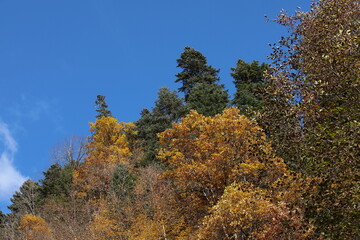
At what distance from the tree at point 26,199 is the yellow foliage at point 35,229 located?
290 inches

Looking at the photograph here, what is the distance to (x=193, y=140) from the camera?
21047 millimetres

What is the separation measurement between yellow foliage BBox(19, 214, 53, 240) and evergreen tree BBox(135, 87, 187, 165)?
13.7 meters

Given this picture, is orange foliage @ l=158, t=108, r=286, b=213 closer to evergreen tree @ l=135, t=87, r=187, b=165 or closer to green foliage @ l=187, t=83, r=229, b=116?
green foliage @ l=187, t=83, r=229, b=116

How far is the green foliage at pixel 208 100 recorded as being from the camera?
36.4 metres

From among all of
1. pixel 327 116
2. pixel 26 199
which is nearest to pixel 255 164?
pixel 327 116

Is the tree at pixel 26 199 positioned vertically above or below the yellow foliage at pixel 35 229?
above

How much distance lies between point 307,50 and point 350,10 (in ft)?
7.12

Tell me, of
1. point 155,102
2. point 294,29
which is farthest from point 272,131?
point 155,102

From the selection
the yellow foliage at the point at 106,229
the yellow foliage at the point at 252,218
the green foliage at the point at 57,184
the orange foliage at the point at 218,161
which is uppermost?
the green foliage at the point at 57,184

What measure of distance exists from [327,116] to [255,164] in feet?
23.4

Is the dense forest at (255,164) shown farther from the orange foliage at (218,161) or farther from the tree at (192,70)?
the tree at (192,70)

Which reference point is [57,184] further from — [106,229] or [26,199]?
[106,229]

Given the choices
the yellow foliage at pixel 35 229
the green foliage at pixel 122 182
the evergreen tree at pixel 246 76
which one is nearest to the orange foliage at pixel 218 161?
the green foliage at pixel 122 182

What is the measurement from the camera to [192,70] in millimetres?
48656
